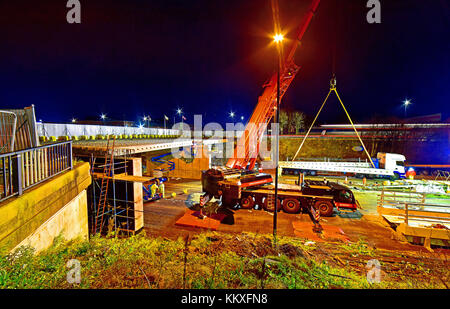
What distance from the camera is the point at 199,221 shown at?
1022cm

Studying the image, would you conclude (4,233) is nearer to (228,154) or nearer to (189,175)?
(189,175)

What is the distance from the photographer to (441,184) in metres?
14.6

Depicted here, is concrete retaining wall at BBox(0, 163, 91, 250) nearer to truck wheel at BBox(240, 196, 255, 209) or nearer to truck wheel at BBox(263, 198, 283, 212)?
truck wheel at BBox(240, 196, 255, 209)

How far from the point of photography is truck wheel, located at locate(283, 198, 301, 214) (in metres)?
11.2

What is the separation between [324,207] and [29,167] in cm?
1223

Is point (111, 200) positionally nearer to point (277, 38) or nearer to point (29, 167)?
point (29, 167)

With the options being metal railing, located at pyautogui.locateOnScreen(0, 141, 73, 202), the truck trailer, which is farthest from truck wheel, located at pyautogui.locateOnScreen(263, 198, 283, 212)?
the truck trailer

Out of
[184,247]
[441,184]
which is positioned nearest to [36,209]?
[184,247]

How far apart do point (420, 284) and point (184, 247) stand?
5653 mm

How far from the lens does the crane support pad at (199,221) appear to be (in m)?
9.61

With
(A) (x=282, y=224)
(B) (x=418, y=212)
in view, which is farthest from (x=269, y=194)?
(B) (x=418, y=212)

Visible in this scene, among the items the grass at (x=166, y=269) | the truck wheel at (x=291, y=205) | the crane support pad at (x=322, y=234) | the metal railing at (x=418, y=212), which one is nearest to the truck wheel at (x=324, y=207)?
the truck wheel at (x=291, y=205)
